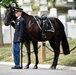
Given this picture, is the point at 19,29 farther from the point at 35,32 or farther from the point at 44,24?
the point at 44,24

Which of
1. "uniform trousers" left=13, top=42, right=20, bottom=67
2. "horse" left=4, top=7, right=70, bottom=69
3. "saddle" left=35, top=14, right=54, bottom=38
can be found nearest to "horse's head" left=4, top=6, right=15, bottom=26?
"horse" left=4, top=7, right=70, bottom=69

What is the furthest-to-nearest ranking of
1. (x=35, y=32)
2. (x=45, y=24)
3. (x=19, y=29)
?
1. (x=45, y=24)
2. (x=35, y=32)
3. (x=19, y=29)

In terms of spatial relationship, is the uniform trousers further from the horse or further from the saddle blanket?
the saddle blanket

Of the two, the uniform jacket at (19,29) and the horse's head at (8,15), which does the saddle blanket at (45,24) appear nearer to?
the uniform jacket at (19,29)

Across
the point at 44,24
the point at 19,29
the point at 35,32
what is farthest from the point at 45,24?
the point at 19,29

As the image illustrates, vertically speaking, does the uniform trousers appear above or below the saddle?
below

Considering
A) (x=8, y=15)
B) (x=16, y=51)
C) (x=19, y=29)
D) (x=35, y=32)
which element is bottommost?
(x=16, y=51)

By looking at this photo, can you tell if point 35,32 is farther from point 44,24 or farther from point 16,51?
point 16,51

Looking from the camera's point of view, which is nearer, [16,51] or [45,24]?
[16,51]

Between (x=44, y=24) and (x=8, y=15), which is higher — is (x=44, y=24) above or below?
below

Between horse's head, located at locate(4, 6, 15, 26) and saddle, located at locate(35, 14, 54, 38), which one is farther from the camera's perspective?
saddle, located at locate(35, 14, 54, 38)

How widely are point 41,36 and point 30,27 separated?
47 cm

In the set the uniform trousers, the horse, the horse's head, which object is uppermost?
the horse's head

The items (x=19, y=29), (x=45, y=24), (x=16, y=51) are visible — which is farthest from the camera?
(x=45, y=24)
